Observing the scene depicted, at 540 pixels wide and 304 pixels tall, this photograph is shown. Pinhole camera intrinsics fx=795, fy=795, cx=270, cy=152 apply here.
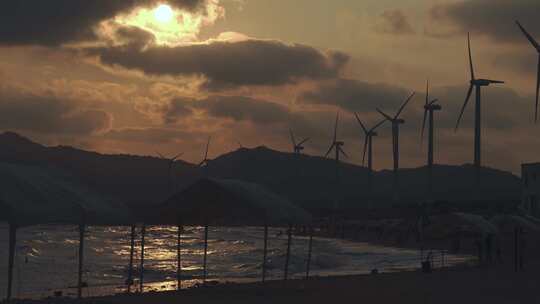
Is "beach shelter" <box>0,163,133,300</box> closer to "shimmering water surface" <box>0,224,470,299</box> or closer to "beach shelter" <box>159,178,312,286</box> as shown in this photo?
"beach shelter" <box>159,178,312,286</box>

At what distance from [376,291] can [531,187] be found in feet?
147

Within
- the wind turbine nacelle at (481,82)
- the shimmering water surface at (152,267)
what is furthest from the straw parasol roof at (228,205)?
the wind turbine nacelle at (481,82)

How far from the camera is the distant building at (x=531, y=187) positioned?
6406 centimetres

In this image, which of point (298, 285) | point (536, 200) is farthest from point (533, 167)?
point (298, 285)

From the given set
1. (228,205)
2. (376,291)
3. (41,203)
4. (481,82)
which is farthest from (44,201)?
(481,82)

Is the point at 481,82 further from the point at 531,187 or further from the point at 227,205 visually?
the point at 227,205

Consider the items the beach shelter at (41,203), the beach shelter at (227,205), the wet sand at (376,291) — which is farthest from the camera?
the beach shelter at (227,205)

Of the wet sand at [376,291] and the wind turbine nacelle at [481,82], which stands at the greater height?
the wind turbine nacelle at [481,82]

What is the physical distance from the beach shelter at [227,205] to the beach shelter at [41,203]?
398cm

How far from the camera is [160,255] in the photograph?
59.8 meters

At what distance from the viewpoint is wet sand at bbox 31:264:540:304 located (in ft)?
70.5

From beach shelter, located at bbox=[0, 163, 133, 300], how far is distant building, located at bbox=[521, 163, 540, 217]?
4864cm

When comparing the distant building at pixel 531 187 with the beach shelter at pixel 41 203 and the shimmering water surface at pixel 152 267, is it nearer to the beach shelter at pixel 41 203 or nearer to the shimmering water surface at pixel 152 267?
the shimmering water surface at pixel 152 267

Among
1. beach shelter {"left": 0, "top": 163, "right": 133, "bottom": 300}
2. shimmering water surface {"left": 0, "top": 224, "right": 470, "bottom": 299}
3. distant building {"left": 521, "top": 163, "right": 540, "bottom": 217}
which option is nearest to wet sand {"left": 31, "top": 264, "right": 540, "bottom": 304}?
beach shelter {"left": 0, "top": 163, "right": 133, "bottom": 300}
